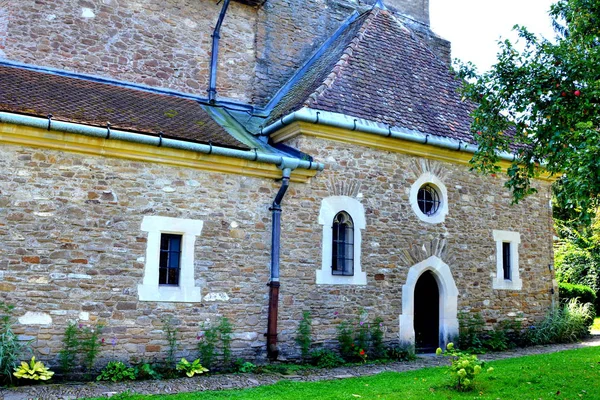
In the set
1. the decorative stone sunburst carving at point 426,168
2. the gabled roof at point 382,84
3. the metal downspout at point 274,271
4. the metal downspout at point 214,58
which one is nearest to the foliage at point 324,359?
the metal downspout at point 274,271

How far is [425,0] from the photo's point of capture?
15.8 metres

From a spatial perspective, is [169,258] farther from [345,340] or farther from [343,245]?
[345,340]

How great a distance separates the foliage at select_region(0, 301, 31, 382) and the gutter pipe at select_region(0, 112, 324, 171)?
95.0 inches

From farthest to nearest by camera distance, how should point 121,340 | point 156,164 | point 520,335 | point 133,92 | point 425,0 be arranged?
point 425,0
point 520,335
point 133,92
point 156,164
point 121,340

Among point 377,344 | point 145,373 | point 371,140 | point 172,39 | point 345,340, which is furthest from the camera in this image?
point 172,39

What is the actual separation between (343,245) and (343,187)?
1.02m

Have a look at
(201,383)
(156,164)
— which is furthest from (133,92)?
(201,383)

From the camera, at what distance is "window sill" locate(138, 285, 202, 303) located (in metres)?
8.24

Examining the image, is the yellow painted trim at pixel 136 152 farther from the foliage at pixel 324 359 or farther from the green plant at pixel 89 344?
the foliage at pixel 324 359

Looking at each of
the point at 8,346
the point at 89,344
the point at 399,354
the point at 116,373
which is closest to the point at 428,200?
the point at 399,354

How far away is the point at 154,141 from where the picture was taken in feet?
27.3

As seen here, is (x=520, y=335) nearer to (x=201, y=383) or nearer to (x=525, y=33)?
(x=525, y=33)

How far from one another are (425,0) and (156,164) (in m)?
10.5

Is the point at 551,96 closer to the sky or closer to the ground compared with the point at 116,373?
closer to the sky
